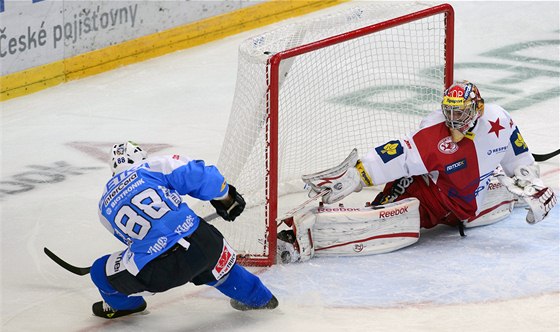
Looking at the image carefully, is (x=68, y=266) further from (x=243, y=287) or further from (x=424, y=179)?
(x=424, y=179)

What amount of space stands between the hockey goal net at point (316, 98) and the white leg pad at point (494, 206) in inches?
23.5

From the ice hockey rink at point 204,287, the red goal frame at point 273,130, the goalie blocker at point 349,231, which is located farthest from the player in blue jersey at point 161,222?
the goalie blocker at point 349,231

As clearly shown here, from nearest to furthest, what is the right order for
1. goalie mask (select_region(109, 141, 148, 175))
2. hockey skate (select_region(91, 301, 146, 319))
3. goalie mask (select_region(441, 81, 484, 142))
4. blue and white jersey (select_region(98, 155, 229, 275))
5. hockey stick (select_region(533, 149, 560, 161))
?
blue and white jersey (select_region(98, 155, 229, 275)) < goalie mask (select_region(109, 141, 148, 175)) < hockey skate (select_region(91, 301, 146, 319)) < goalie mask (select_region(441, 81, 484, 142)) < hockey stick (select_region(533, 149, 560, 161))

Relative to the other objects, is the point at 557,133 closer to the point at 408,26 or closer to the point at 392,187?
the point at 408,26

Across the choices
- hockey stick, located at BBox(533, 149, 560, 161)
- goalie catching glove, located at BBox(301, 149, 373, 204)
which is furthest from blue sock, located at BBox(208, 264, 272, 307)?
hockey stick, located at BBox(533, 149, 560, 161)

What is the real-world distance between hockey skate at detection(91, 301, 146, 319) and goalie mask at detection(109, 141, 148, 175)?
1.73ft

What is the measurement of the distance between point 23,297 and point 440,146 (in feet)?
5.81

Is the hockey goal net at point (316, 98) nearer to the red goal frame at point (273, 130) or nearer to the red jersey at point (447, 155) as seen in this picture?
the red goal frame at point (273, 130)

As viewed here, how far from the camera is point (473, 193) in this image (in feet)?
17.2

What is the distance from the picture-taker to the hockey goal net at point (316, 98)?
5.05 m

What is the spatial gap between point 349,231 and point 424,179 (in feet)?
1.34

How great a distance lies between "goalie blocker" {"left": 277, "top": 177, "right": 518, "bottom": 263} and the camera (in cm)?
508

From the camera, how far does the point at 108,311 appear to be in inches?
181

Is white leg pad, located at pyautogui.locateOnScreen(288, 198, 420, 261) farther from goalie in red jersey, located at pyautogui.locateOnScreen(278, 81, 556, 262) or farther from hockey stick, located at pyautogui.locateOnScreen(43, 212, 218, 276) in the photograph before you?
hockey stick, located at pyautogui.locateOnScreen(43, 212, 218, 276)
